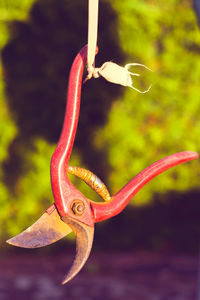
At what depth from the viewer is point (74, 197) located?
0.99 m

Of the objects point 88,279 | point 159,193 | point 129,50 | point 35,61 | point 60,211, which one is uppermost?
point 129,50

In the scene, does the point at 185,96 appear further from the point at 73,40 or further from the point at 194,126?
the point at 73,40

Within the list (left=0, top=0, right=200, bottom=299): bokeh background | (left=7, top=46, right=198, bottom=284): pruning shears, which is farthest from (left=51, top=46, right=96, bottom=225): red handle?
(left=0, top=0, right=200, bottom=299): bokeh background

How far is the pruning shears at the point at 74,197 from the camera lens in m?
0.95

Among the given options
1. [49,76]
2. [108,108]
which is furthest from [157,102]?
[49,76]

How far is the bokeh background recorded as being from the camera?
104 inches

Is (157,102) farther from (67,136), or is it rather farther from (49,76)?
(67,136)

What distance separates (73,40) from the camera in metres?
2.66

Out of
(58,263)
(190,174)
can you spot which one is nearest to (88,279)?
(58,263)

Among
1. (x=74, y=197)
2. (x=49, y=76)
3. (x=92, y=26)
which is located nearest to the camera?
(x=92, y=26)

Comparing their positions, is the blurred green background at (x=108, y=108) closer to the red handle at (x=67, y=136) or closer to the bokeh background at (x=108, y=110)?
the bokeh background at (x=108, y=110)

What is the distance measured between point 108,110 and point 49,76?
1.21 feet

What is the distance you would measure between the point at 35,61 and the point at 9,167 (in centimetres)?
59

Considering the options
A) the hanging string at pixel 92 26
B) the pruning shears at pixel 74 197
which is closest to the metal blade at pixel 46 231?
the pruning shears at pixel 74 197
